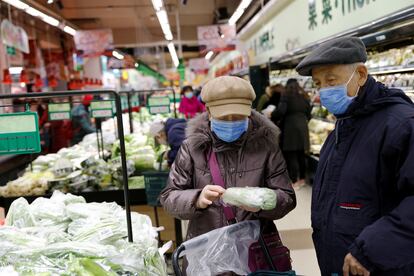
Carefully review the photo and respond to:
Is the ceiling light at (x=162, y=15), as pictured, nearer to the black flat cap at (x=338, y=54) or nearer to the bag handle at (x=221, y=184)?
the bag handle at (x=221, y=184)

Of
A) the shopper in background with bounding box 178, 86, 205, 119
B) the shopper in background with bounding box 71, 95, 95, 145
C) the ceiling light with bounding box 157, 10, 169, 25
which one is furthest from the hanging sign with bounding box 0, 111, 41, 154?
the shopper in background with bounding box 178, 86, 205, 119

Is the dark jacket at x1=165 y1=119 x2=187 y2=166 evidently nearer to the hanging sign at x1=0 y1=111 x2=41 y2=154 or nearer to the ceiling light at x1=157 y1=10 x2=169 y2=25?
the hanging sign at x1=0 y1=111 x2=41 y2=154

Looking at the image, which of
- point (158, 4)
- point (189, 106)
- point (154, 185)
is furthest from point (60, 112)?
point (189, 106)

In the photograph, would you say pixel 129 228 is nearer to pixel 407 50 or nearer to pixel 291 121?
pixel 407 50

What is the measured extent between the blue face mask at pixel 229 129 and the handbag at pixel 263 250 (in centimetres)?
10

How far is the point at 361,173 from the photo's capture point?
171cm

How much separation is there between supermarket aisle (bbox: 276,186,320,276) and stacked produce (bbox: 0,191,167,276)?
88.8 inches

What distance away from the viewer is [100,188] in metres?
4.41

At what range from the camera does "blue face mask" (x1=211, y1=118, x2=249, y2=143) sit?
213 centimetres

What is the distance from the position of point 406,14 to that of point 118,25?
1733 cm

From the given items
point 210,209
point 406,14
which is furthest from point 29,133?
point 406,14

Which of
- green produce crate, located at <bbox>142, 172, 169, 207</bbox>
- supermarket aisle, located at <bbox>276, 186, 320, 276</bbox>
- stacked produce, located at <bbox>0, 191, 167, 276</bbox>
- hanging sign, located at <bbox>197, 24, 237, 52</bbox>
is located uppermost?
hanging sign, located at <bbox>197, 24, 237, 52</bbox>

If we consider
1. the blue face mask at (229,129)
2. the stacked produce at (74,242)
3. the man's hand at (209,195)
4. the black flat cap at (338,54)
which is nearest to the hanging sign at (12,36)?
the stacked produce at (74,242)

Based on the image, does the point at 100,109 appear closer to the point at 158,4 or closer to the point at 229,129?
the point at 229,129
